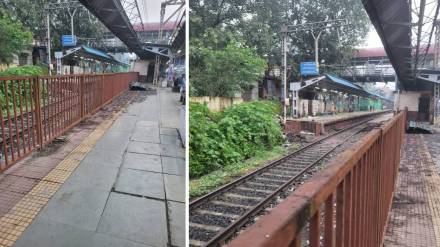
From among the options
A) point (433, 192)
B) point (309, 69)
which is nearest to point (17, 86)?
point (433, 192)

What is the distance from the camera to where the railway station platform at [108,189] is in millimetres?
1008

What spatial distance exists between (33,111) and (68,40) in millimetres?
613

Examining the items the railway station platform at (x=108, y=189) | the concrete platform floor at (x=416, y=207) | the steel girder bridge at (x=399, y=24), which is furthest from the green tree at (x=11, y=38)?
the steel girder bridge at (x=399, y=24)

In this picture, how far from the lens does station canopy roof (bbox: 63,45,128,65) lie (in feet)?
4.33

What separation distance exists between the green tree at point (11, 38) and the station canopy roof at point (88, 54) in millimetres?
139

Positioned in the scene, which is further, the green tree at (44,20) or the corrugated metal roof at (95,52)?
the corrugated metal roof at (95,52)

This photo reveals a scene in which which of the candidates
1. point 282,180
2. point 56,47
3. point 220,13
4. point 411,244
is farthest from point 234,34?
point 282,180

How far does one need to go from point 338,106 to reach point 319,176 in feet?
61.6

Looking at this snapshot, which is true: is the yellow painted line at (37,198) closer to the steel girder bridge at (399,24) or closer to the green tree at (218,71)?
the green tree at (218,71)

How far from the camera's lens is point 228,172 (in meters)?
4.11

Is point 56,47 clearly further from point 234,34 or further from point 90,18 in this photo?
point 234,34

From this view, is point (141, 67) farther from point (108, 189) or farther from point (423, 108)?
point (423, 108)

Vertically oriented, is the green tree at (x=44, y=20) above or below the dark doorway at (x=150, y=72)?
above

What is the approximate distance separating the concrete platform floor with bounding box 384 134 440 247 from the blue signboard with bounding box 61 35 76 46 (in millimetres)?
2775
